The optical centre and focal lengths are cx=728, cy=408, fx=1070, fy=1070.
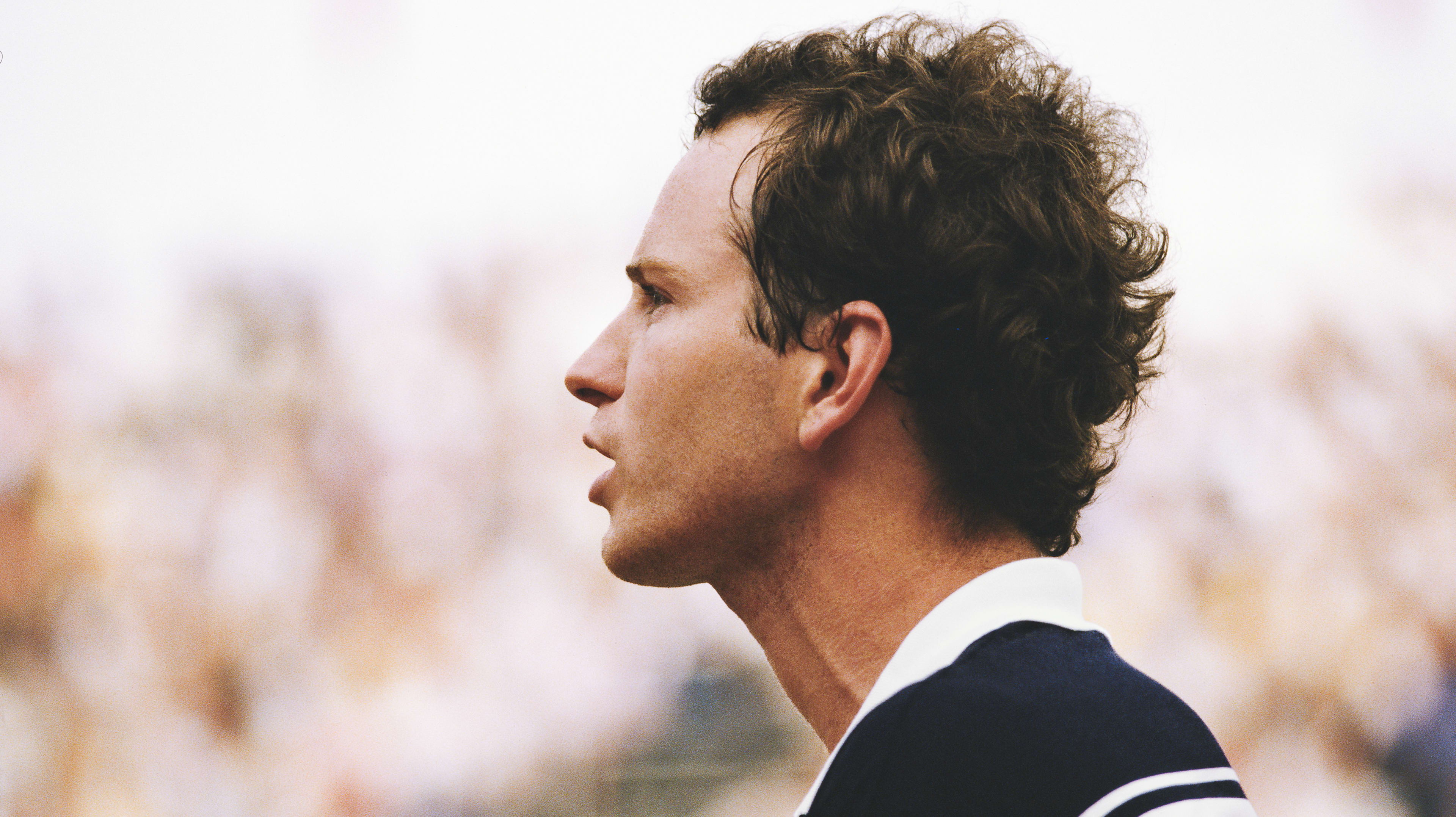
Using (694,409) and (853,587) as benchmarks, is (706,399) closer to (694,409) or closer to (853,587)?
(694,409)

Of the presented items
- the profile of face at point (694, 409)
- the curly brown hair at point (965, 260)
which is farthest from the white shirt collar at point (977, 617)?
the profile of face at point (694, 409)

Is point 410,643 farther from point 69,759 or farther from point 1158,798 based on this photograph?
point 1158,798

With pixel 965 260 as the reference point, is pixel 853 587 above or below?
below

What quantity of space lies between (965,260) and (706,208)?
35 centimetres

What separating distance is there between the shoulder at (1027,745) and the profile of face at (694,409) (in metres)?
0.34

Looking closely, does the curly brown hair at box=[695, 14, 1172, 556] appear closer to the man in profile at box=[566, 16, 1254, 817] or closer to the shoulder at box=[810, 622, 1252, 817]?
the man in profile at box=[566, 16, 1254, 817]

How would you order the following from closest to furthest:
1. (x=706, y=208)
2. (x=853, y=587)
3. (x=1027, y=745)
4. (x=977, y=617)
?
(x=1027, y=745) → (x=977, y=617) → (x=853, y=587) → (x=706, y=208)

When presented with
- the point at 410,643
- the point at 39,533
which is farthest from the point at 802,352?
the point at 39,533

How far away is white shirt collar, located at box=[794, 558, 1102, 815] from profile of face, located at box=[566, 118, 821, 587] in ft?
0.78

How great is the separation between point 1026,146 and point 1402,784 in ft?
9.78

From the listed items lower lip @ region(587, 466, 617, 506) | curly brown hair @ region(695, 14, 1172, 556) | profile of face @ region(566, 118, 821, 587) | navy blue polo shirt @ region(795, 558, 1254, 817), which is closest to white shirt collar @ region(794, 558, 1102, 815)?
navy blue polo shirt @ region(795, 558, 1254, 817)

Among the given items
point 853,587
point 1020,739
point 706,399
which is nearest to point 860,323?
point 706,399

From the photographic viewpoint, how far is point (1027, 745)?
0.94 meters

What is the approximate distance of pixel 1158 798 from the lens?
90 centimetres
